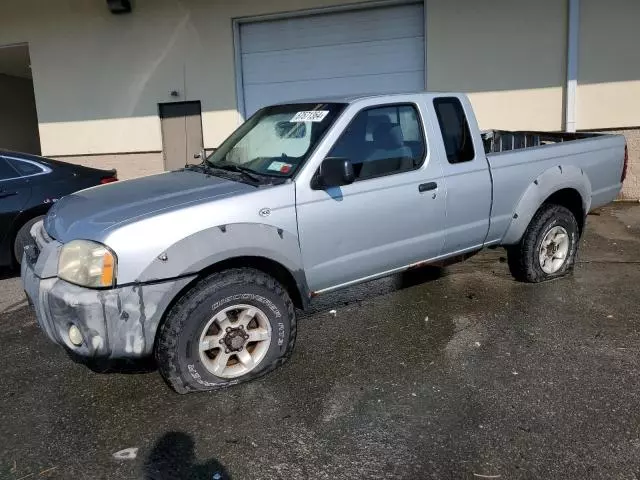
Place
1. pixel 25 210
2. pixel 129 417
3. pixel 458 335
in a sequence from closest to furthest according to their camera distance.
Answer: pixel 129 417
pixel 458 335
pixel 25 210

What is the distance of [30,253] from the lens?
11.6 ft

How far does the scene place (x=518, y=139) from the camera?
6.16m

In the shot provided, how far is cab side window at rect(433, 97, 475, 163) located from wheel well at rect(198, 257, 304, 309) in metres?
1.60

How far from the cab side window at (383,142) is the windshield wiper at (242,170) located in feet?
1.72

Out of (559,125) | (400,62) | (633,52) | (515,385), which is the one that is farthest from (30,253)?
(633,52)

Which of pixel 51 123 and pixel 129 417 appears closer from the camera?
pixel 129 417

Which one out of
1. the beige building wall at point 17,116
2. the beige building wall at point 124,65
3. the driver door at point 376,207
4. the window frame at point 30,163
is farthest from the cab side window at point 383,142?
the beige building wall at point 17,116

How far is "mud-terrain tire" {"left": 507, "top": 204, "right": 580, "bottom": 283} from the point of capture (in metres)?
4.97

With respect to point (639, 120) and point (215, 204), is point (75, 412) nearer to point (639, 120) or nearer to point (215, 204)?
point (215, 204)

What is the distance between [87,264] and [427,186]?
2362mm

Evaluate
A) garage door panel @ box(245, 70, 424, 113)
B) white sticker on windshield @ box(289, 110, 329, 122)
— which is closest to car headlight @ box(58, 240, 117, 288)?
white sticker on windshield @ box(289, 110, 329, 122)

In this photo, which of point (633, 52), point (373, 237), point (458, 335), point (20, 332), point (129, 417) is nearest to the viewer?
point (129, 417)

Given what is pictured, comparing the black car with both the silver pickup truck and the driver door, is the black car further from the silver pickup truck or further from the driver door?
the driver door

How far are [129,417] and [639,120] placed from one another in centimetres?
874
